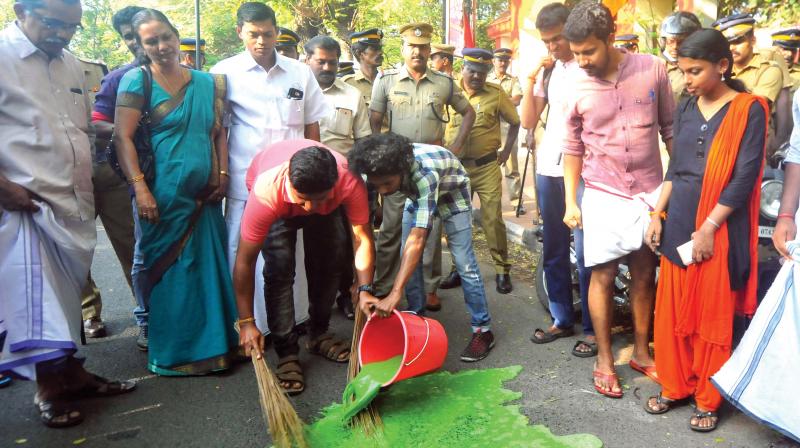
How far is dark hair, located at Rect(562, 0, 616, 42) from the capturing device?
288 cm

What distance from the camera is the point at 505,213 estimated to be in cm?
758

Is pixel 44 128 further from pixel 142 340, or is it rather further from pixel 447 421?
pixel 447 421

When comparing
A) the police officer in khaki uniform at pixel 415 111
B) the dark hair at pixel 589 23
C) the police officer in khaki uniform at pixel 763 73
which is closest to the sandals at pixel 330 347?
the police officer in khaki uniform at pixel 415 111

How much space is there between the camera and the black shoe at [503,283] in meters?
4.82

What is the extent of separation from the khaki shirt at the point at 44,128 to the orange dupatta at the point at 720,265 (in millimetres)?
2898

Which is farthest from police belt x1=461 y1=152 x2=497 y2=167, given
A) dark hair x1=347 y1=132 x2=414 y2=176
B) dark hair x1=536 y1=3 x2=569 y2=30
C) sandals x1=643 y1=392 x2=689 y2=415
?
sandals x1=643 y1=392 x2=689 y2=415

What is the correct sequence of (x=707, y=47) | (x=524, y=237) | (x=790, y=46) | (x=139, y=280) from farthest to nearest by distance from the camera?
(x=524, y=237)
(x=790, y=46)
(x=139, y=280)
(x=707, y=47)

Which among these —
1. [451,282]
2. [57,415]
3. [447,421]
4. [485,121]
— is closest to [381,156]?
[447,421]

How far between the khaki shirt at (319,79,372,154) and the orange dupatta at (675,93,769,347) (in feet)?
8.37

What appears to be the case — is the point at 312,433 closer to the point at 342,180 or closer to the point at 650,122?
the point at 342,180

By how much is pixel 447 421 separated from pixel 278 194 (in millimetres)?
1304

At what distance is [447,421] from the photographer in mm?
2904

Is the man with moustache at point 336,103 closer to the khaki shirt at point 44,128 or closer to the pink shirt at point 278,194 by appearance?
the pink shirt at point 278,194

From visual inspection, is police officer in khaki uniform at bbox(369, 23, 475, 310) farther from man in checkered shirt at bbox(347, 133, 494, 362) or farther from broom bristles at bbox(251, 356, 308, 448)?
broom bristles at bbox(251, 356, 308, 448)
